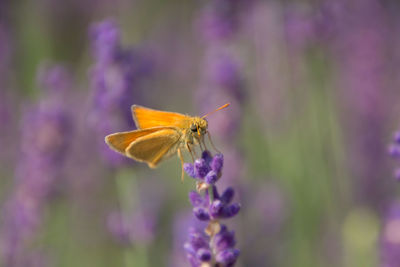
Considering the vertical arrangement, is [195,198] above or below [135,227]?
below

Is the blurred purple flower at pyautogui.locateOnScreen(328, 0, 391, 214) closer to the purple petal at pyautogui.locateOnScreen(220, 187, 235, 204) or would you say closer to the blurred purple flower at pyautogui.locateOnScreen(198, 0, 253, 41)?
the blurred purple flower at pyautogui.locateOnScreen(198, 0, 253, 41)

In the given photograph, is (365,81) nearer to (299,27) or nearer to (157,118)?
(299,27)

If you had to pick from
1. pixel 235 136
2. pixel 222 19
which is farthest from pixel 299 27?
pixel 235 136

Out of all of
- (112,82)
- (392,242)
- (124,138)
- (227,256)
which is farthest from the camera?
(112,82)

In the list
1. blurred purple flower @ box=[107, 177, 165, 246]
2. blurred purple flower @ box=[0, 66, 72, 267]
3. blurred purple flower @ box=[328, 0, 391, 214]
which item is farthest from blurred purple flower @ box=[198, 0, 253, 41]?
blurred purple flower @ box=[107, 177, 165, 246]

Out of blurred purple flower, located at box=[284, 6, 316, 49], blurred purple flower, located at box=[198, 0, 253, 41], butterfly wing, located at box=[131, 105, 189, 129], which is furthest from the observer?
blurred purple flower, located at box=[198, 0, 253, 41]

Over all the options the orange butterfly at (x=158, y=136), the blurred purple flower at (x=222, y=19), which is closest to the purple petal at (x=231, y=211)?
the orange butterfly at (x=158, y=136)

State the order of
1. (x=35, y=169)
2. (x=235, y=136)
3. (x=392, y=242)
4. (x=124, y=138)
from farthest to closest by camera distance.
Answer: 1. (x=235, y=136)
2. (x=35, y=169)
3. (x=392, y=242)
4. (x=124, y=138)

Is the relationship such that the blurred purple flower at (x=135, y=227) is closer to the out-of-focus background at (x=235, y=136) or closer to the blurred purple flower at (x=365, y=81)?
the out-of-focus background at (x=235, y=136)
